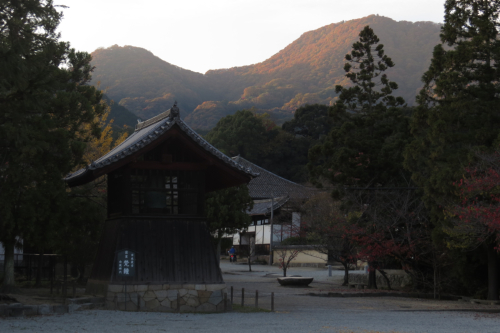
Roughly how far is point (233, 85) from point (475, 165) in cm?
9756

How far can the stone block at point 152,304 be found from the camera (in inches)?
543

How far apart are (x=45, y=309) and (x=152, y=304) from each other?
264 cm

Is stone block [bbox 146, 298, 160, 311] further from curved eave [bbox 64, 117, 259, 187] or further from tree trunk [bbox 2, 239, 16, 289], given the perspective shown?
tree trunk [bbox 2, 239, 16, 289]

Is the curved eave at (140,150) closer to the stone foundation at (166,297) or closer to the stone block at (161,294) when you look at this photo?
the stone foundation at (166,297)

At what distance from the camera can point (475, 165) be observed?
1638cm

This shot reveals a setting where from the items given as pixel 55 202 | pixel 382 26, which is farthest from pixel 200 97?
pixel 55 202

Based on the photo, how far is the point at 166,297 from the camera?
13984 millimetres

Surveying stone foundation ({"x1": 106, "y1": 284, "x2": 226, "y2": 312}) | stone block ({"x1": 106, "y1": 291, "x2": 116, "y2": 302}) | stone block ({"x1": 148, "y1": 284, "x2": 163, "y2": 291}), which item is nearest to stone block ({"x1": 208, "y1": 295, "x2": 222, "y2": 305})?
stone foundation ({"x1": 106, "y1": 284, "x2": 226, "y2": 312})

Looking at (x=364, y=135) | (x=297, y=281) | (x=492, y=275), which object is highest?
(x=364, y=135)

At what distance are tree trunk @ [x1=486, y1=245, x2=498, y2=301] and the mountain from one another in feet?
219

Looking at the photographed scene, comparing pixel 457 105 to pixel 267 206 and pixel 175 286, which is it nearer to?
pixel 175 286

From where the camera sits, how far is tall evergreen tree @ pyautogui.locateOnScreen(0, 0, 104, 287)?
12.5 meters

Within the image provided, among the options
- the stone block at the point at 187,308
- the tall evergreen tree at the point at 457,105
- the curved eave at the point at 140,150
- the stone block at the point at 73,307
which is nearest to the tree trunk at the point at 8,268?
the curved eave at the point at 140,150

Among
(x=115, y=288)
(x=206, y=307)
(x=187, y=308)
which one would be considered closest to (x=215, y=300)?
(x=206, y=307)
